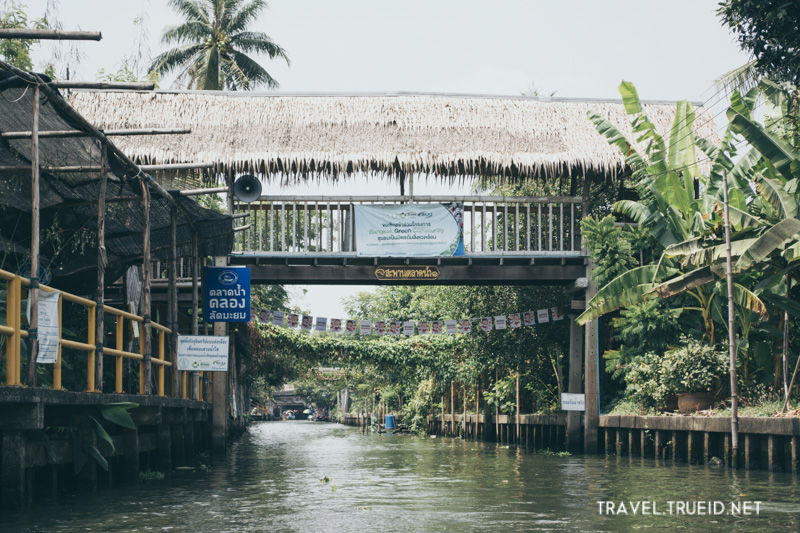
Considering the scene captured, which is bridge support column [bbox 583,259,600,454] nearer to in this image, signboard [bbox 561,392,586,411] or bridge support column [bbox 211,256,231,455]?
signboard [bbox 561,392,586,411]

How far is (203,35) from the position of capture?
1256 inches

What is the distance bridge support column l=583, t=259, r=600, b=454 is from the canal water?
297cm

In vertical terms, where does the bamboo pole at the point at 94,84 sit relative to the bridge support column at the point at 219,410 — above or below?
above

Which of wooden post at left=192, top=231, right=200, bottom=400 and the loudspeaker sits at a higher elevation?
the loudspeaker

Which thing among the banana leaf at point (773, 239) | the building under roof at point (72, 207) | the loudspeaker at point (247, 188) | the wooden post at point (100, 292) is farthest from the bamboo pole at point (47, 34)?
the banana leaf at point (773, 239)

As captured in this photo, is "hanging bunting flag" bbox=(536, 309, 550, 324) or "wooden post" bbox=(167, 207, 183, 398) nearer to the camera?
A: "wooden post" bbox=(167, 207, 183, 398)

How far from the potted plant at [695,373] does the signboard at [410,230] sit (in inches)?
172

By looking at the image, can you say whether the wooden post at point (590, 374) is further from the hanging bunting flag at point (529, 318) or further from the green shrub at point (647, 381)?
the hanging bunting flag at point (529, 318)

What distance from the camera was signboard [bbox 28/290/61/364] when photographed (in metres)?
8.38

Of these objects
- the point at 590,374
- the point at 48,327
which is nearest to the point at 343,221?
the point at 590,374

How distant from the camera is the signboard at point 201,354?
47.6ft

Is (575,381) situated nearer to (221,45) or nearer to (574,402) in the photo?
(574,402)

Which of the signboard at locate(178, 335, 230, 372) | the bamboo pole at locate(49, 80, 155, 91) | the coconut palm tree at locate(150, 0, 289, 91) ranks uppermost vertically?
the coconut palm tree at locate(150, 0, 289, 91)

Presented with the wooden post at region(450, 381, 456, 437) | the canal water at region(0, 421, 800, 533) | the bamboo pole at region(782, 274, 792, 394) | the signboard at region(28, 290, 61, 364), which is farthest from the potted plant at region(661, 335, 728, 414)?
the wooden post at region(450, 381, 456, 437)
